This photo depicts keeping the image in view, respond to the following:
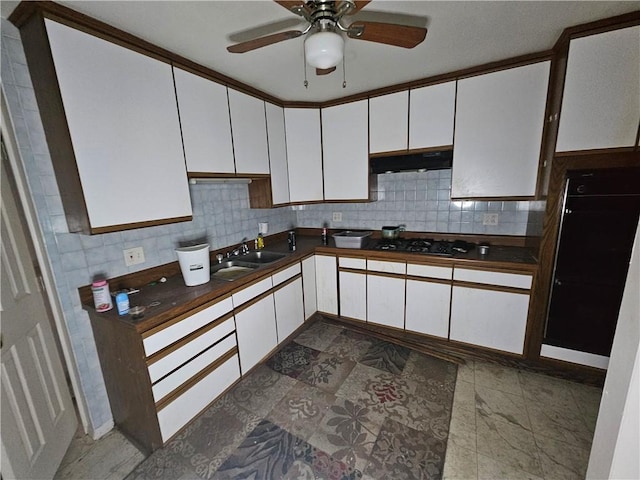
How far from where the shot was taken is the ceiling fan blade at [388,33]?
3.56 ft

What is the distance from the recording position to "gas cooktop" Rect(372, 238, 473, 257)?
2217 mm

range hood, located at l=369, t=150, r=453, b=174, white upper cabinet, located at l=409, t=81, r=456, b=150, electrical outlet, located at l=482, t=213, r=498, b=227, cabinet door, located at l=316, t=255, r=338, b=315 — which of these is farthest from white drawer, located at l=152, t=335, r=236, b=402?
electrical outlet, located at l=482, t=213, r=498, b=227

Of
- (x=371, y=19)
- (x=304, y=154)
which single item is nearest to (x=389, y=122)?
(x=304, y=154)

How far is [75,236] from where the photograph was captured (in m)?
1.45

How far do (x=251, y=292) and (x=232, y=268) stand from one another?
0.48 m

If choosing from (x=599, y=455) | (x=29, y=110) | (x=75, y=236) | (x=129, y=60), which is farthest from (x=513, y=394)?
(x=29, y=110)

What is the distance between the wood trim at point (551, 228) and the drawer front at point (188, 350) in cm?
217

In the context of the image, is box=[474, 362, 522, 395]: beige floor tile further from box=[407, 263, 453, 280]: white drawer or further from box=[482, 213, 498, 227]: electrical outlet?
box=[482, 213, 498, 227]: electrical outlet

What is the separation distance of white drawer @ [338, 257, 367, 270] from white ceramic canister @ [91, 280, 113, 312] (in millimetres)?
1795

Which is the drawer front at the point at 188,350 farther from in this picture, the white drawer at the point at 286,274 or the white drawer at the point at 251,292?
the white drawer at the point at 286,274

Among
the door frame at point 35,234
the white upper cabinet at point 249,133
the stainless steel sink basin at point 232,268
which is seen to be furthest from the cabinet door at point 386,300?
the door frame at point 35,234

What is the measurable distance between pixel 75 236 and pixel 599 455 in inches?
98.8

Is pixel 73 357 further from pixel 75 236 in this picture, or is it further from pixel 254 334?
pixel 254 334

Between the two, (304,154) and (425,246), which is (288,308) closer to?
(425,246)
